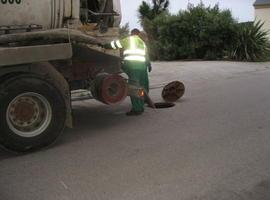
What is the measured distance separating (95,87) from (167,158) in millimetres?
2180

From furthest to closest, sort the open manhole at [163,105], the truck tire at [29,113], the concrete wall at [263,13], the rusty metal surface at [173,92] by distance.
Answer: the concrete wall at [263,13] → the rusty metal surface at [173,92] → the open manhole at [163,105] → the truck tire at [29,113]

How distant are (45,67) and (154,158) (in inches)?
80.1

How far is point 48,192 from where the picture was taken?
5.42 m

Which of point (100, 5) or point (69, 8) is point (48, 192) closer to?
point (69, 8)

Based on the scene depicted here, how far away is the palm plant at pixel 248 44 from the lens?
75.2 feet

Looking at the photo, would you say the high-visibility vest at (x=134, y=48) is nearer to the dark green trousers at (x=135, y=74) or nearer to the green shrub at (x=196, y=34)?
the dark green trousers at (x=135, y=74)

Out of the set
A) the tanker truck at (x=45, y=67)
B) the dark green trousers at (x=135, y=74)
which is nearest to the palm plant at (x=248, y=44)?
the dark green trousers at (x=135, y=74)

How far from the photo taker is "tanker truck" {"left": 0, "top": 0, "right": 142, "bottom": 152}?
22.8 feet

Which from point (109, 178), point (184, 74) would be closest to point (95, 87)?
point (109, 178)

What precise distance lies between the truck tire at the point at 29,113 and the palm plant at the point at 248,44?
16.6m

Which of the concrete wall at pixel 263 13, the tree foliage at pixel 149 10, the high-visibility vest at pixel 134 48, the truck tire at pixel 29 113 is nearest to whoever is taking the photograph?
the truck tire at pixel 29 113

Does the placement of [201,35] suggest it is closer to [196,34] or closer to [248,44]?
[196,34]

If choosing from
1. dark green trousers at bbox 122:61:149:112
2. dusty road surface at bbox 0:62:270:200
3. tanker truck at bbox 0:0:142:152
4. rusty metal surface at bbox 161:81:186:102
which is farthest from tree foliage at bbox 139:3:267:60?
tanker truck at bbox 0:0:142:152

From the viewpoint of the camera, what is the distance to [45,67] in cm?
→ 746
